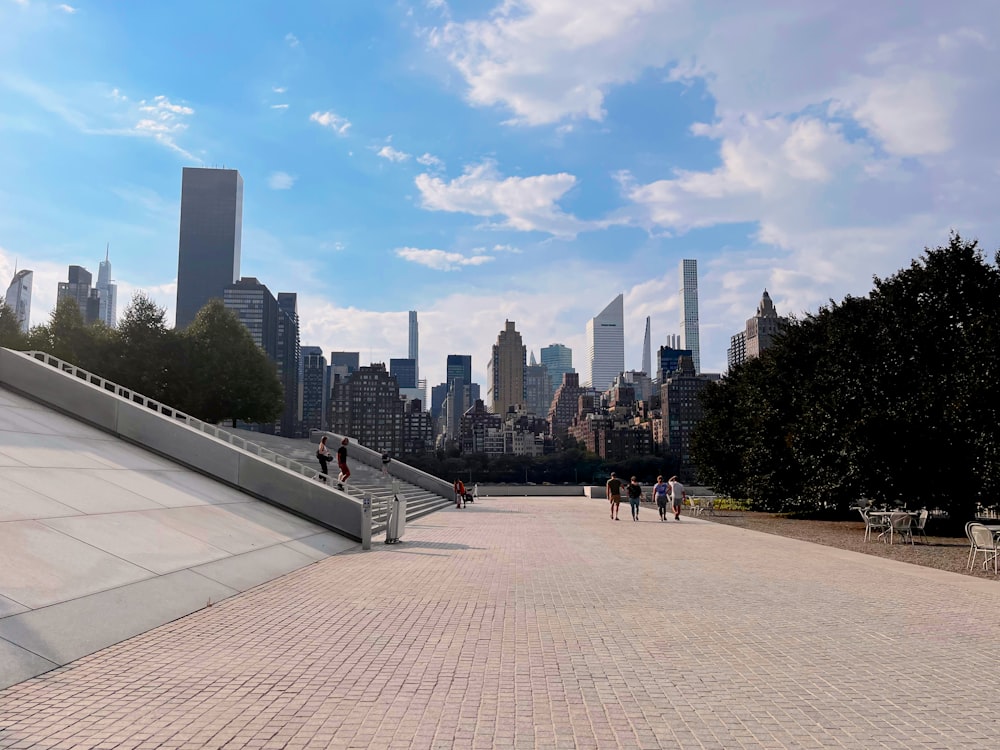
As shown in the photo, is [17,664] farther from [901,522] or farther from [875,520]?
[875,520]

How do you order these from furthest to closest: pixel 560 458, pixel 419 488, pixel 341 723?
pixel 560 458 → pixel 419 488 → pixel 341 723

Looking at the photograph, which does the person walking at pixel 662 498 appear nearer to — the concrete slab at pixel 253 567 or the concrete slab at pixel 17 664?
the concrete slab at pixel 253 567

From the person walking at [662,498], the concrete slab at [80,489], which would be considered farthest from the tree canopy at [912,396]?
the concrete slab at [80,489]

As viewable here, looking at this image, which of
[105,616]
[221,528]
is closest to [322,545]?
[221,528]

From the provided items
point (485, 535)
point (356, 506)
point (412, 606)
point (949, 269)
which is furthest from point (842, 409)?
point (412, 606)

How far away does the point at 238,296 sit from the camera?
181 metres

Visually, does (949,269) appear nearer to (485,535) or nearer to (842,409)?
(842,409)

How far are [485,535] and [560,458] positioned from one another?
382 feet

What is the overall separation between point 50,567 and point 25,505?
248 cm

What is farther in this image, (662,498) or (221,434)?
(662,498)

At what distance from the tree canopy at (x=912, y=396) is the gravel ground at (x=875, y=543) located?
143cm

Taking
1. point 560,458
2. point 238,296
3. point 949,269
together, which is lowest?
point 560,458

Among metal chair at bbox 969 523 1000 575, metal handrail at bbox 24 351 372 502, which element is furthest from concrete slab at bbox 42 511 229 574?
metal chair at bbox 969 523 1000 575

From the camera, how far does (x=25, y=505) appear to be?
10188 millimetres
